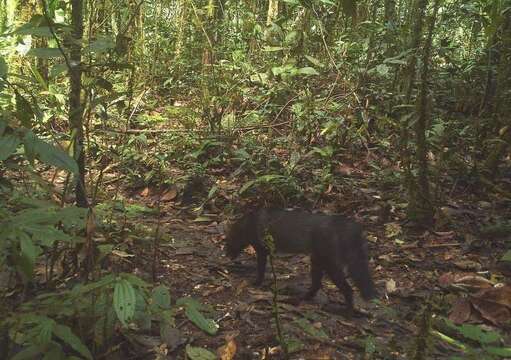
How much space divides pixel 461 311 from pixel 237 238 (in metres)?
1.70

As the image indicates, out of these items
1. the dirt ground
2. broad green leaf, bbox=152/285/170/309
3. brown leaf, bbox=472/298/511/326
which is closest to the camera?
broad green leaf, bbox=152/285/170/309

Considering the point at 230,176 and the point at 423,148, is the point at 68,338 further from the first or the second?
the point at 230,176

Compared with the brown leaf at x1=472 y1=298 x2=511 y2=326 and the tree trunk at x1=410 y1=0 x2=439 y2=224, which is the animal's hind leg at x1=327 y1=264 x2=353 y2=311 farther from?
the tree trunk at x1=410 y1=0 x2=439 y2=224

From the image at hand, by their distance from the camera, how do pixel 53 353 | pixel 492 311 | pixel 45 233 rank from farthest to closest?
pixel 492 311, pixel 53 353, pixel 45 233

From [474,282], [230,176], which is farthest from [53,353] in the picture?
[230,176]

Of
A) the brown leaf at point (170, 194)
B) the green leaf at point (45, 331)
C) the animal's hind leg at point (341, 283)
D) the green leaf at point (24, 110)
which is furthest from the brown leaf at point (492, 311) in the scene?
the brown leaf at point (170, 194)

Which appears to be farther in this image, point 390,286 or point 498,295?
point 390,286

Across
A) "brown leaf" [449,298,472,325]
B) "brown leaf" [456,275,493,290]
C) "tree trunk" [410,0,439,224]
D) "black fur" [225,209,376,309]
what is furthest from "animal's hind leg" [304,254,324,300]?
"tree trunk" [410,0,439,224]

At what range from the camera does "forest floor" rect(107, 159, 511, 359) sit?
305cm

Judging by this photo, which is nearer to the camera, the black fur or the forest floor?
the forest floor

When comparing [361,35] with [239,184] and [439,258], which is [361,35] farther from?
[439,258]

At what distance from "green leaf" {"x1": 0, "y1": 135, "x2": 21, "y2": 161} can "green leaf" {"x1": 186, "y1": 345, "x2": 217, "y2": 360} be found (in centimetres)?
153

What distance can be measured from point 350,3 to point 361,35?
3.22 meters

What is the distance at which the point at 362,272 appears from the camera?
351 centimetres
